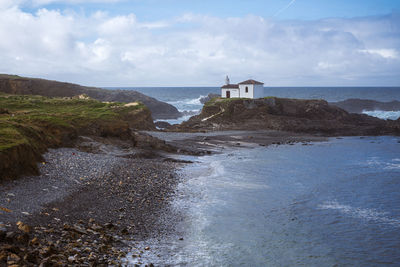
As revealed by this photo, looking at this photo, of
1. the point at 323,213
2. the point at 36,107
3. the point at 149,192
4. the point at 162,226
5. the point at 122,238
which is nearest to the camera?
the point at 122,238

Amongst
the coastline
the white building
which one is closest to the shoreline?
the coastline

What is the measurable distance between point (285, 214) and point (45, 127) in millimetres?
17631

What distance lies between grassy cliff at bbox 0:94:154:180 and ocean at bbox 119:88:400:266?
23.1 feet

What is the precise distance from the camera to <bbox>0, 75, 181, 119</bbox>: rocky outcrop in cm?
6291

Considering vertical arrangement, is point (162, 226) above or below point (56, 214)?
below

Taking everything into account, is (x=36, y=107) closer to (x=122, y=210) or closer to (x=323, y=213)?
(x=122, y=210)

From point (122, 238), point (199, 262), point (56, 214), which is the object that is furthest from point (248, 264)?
point (56, 214)

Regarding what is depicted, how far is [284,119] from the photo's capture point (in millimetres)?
51594

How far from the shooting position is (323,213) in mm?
15750

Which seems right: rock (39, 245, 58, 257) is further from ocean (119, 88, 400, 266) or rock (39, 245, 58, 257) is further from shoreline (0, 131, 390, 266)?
ocean (119, 88, 400, 266)

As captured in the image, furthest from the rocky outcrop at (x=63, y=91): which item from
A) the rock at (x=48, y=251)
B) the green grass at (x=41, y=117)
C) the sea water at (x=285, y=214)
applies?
the rock at (x=48, y=251)

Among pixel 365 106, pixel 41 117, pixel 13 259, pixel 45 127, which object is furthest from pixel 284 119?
pixel 13 259

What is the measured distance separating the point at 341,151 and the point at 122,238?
27.8 metres

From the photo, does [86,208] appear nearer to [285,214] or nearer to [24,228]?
[24,228]
